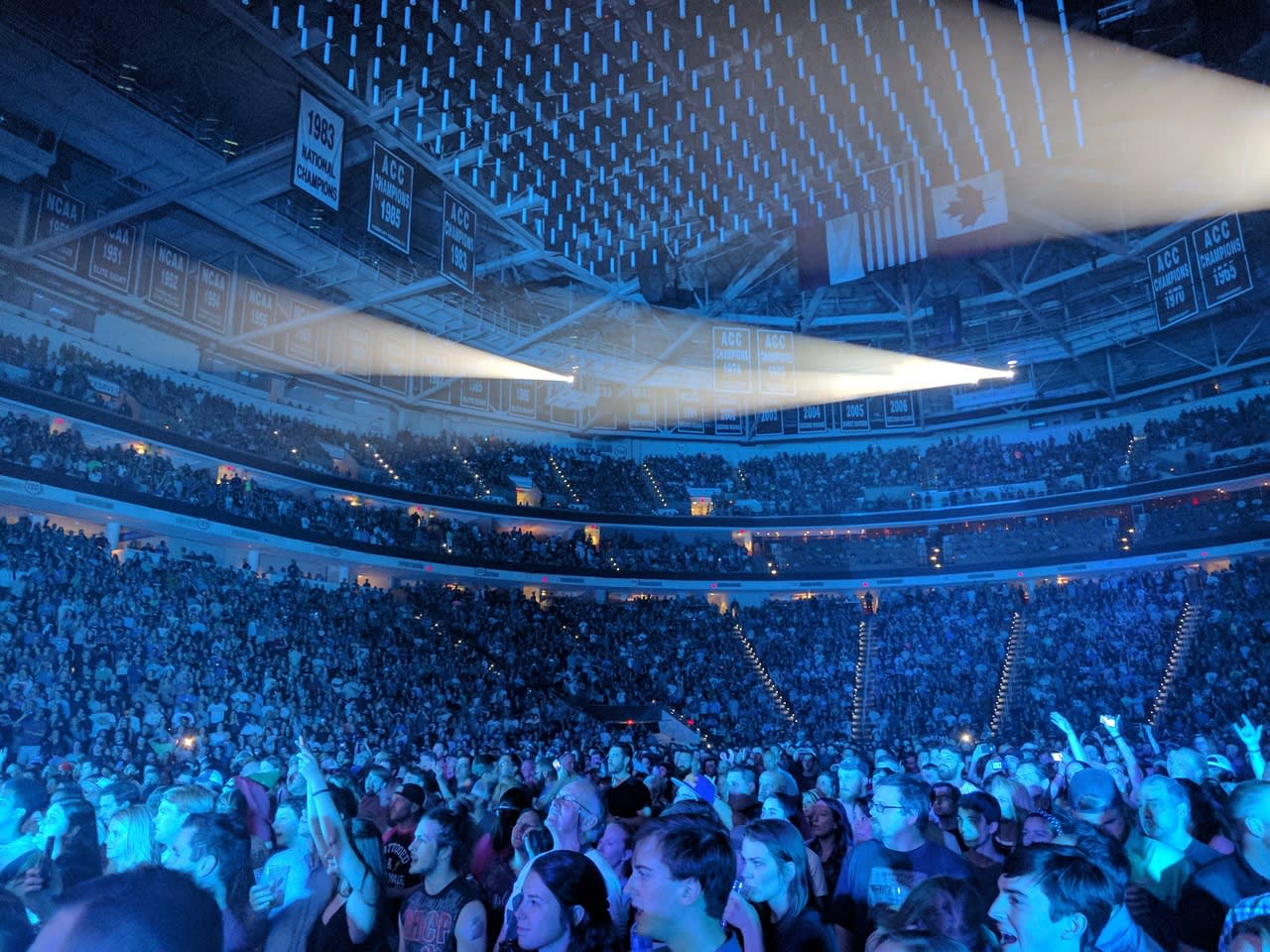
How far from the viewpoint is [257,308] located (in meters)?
31.1

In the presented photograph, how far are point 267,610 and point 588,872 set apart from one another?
91.1 ft

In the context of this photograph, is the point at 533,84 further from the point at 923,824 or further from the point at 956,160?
the point at 923,824

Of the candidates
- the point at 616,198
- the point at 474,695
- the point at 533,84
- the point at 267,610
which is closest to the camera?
the point at 533,84

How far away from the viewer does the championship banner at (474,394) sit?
43094mm

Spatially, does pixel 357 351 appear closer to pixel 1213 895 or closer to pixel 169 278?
pixel 169 278

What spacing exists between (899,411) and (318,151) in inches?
1397

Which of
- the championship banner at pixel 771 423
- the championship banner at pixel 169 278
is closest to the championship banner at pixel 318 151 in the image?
the championship banner at pixel 169 278

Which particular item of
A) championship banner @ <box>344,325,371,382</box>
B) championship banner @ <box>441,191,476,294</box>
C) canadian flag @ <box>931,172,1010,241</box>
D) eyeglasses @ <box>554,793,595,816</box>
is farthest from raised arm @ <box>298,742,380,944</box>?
championship banner @ <box>344,325,371,382</box>

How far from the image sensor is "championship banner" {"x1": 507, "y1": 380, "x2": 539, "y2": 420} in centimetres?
4519

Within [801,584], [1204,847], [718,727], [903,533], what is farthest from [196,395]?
[1204,847]

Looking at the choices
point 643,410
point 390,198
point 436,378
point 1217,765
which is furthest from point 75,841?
point 643,410

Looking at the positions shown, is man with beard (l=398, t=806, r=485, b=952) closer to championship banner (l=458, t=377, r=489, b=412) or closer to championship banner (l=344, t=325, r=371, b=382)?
championship banner (l=344, t=325, r=371, b=382)

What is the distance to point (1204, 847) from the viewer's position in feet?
16.8

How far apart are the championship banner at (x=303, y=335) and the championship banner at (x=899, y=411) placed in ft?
91.0
